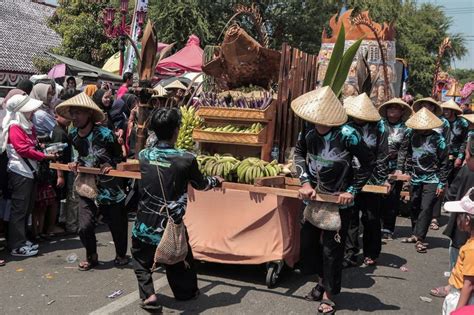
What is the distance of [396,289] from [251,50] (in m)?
3.07

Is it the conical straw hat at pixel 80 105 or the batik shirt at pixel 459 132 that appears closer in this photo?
the conical straw hat at pixel 80 105

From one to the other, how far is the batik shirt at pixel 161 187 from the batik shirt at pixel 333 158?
39.3 inches

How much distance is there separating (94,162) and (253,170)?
1.64 metres

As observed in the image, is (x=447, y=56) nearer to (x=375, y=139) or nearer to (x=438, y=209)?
(x=438, y=209)

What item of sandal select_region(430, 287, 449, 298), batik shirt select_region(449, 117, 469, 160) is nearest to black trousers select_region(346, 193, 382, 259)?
sandal select_region(430, 287, 449, 298)

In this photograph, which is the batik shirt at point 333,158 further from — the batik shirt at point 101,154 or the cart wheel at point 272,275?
the batik shirt at point 101,154

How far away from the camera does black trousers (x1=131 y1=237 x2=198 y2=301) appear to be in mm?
4109

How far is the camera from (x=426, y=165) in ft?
21.3

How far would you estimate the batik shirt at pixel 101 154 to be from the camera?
516cm

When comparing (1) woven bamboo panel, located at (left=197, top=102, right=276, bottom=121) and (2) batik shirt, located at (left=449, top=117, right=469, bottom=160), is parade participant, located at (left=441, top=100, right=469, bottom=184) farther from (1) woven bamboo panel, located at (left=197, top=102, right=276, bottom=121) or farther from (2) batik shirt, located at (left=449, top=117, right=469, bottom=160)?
(1) woven bamboo panel, located at (left=197, top=102, right=276, bottom=121)

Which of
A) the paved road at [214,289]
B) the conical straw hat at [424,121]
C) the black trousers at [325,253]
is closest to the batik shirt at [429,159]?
the conical straw hat at [424,121]

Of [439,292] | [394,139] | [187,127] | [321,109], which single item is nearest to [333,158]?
[321,109]

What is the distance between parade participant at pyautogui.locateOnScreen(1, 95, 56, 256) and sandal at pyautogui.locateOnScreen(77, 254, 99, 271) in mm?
845

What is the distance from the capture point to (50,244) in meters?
6.34
